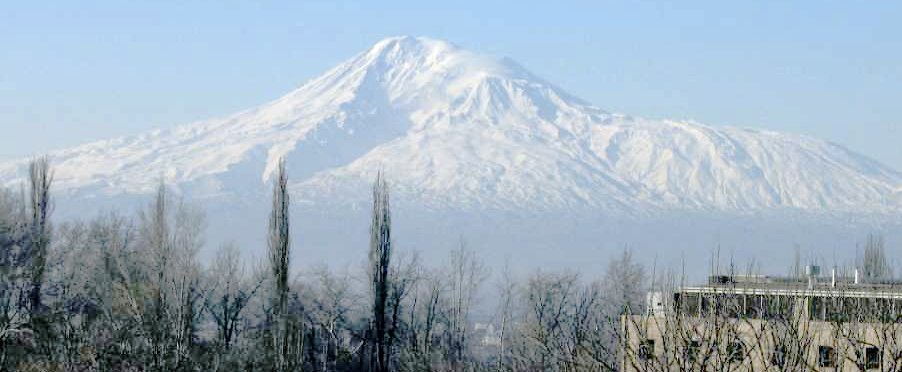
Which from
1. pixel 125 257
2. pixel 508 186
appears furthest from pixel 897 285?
pixel 508 186

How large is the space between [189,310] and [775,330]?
17459 mm

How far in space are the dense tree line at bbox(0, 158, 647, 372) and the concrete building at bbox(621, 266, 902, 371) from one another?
1365mm

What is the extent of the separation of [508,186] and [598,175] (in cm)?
1220

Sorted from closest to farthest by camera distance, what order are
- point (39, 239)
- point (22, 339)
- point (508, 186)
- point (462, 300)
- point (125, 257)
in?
point (22, 339) → point (39, 239) → point (125, 257) → point (462, 300) → point (508, 186)

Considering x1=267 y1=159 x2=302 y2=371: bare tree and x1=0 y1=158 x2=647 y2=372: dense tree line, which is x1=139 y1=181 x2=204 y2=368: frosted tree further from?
x1=267 y1=159 x2=302 y2=371: bare tree

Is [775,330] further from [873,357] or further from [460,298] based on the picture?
[460,298]

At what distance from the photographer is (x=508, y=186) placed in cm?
19438

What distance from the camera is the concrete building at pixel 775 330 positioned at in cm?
2331

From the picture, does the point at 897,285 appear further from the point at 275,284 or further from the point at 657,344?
the point at 275,284

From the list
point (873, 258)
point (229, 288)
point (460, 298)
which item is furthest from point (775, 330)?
point (460, 298)

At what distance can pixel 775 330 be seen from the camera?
25984 mm

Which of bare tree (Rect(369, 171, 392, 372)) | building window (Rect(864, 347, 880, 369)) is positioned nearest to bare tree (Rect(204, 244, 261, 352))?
bare tree (Rect(369, 171, 392, 372))

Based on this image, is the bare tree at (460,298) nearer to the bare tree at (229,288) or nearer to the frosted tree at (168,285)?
the bare tree at (229,288)

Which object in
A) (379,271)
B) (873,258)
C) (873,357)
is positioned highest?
(873,258)
